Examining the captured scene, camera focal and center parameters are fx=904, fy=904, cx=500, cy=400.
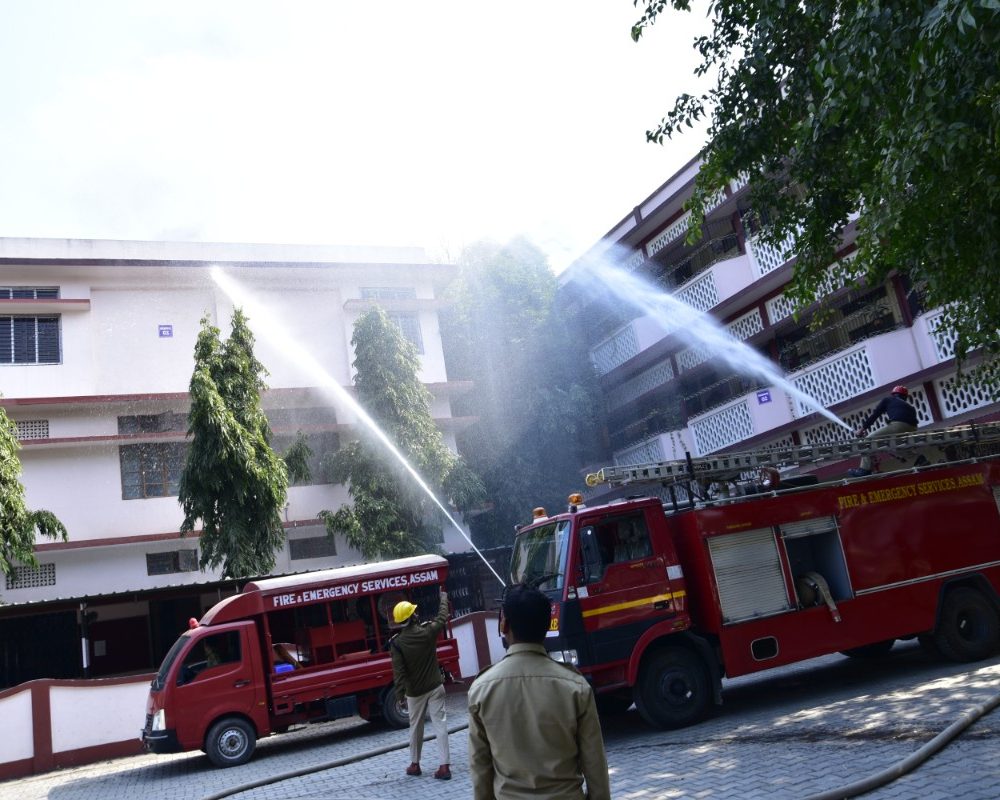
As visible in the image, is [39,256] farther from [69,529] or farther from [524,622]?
[524,622]

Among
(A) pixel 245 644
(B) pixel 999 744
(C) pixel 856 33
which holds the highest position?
(C) pixel 856 33

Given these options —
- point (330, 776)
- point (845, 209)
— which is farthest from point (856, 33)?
point (330, 776)

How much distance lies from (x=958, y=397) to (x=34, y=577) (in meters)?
22.1

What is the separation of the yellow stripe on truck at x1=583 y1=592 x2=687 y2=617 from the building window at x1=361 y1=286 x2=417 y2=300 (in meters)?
19.6

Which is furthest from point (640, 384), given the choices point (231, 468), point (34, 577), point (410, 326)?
point (34, 577)

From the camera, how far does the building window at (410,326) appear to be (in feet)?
93.6

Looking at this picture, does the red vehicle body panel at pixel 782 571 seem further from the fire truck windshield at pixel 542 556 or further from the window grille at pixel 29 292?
the window grille at pixel 29 292

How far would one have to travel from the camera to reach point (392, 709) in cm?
1453

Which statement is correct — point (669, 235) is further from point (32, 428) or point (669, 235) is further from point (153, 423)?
point (32, 428)

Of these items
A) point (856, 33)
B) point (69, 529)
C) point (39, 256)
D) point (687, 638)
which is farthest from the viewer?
point (39, 256)

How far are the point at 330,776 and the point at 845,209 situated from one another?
9.26 meters

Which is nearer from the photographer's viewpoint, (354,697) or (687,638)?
(687,638)

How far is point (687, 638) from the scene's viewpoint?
10.6m

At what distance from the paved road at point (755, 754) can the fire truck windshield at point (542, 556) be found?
6.43ft
